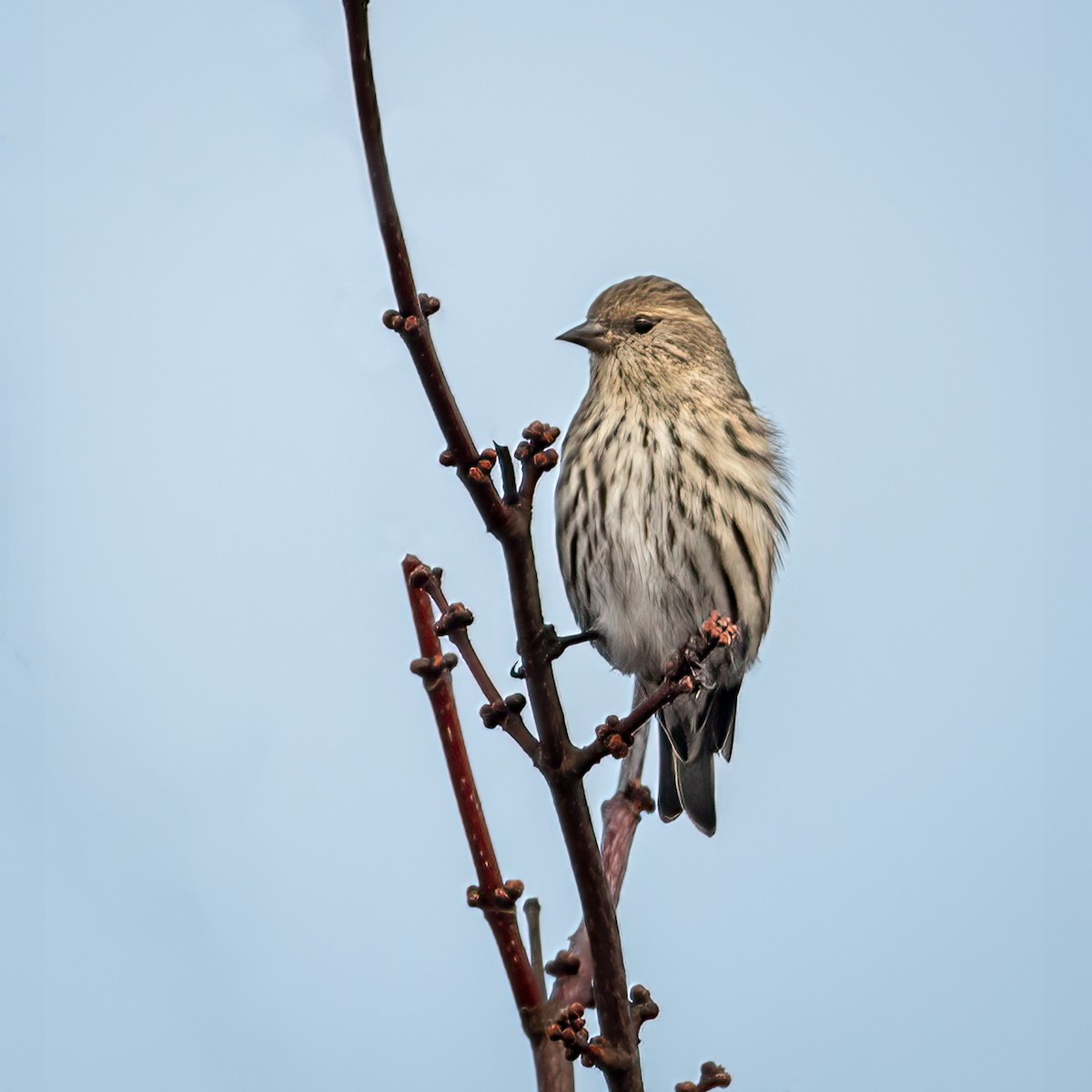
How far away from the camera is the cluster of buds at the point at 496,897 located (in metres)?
2.79

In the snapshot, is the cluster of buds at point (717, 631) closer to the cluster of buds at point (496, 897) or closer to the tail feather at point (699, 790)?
the cluster of buds at point (496, 897)

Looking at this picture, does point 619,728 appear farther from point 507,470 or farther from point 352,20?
point 352,20

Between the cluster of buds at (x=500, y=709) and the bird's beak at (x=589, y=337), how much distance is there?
2.58 m

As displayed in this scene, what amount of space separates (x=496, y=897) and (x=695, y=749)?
8.70 ft

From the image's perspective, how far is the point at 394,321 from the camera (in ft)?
8.09

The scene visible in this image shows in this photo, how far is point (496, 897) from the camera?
9.18ft

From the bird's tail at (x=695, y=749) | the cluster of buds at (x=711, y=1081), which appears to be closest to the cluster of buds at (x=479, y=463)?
the cluster of buds at (x=711, y=1081)

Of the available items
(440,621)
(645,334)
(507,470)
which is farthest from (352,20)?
(645,334)

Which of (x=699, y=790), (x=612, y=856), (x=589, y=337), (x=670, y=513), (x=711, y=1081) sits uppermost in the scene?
(x=589, y=337)

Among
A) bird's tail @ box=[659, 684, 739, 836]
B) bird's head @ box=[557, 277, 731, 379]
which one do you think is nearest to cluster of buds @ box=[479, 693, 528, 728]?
bird's tail @ box=[659, 684, 739, 836]

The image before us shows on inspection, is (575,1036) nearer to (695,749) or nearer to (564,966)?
(564,966)

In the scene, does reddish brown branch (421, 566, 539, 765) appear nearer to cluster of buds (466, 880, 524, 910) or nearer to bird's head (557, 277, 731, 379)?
cluster of buds (466, 880, 524, 910)

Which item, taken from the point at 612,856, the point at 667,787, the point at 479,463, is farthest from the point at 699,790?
the point at 479,463

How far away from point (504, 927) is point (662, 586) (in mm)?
2230
